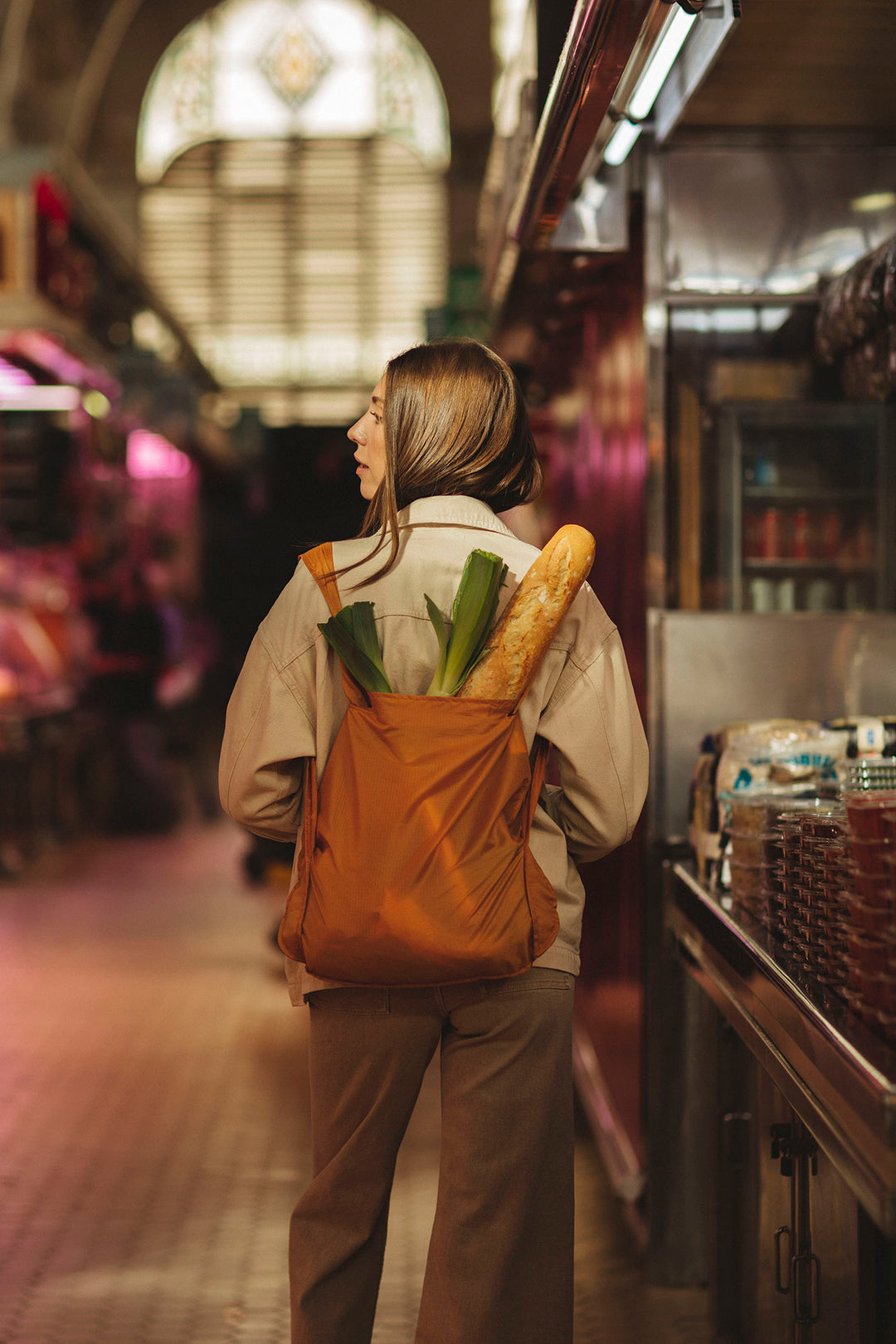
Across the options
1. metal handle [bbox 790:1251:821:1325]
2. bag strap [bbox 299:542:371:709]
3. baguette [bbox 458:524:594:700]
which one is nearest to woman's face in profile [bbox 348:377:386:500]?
bag strap [bbox 299:542:371:709]

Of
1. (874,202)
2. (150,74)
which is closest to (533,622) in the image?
(874,202)

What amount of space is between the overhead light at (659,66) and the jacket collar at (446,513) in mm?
893

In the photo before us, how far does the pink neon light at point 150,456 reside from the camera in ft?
35.8

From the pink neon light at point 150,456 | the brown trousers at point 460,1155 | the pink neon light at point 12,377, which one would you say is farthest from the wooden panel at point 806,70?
the pink neon light at point 150,456

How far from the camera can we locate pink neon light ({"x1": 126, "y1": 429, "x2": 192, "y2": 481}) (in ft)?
35.8

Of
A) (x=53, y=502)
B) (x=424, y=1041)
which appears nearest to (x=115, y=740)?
(x=53, y=502)

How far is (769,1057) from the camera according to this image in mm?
2037

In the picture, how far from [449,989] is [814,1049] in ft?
1.60

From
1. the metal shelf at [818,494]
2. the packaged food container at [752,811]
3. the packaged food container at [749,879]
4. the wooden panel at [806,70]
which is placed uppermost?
the wooden panel at [806,70]

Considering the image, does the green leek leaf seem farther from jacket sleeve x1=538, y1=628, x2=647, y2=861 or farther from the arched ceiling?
the arched ceiling

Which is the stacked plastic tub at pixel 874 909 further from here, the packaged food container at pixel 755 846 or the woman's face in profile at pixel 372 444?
the woman's face in profile at pixel 372 444

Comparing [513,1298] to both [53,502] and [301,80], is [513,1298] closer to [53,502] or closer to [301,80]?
[53,502]

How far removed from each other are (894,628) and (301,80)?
13000 millimetres

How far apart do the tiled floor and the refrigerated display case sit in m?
1.66
